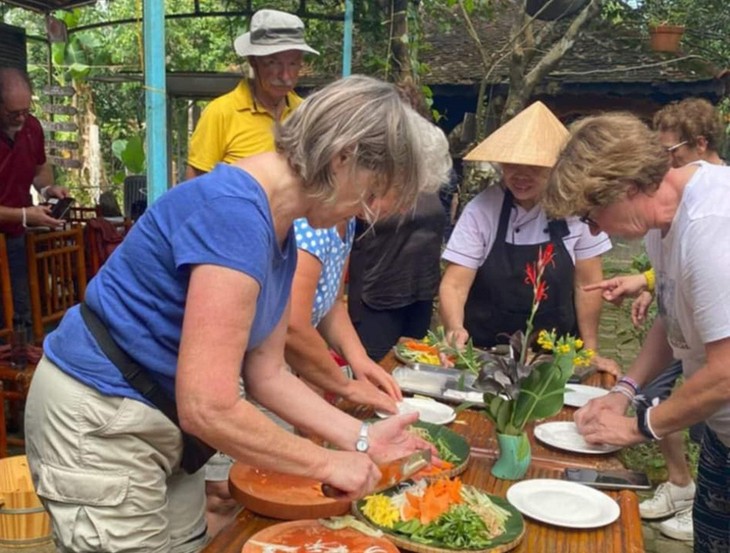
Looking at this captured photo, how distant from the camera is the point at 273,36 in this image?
3.57 m

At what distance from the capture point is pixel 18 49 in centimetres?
814

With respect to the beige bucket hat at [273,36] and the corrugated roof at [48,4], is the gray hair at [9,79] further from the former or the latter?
the corrugated roof at [48,4]

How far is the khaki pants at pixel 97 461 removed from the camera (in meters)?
1.47

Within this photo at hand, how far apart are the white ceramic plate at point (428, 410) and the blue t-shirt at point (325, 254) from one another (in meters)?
0.37

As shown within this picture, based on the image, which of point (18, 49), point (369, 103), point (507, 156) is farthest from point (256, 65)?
point (18, 49)

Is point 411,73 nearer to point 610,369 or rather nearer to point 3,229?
point 3,229

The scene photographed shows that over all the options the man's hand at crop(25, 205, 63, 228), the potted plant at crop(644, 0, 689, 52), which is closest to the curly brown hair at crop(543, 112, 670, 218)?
the man's hand at crop(25, 205, 63, 228)

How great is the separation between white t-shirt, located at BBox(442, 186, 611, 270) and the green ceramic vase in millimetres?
1313

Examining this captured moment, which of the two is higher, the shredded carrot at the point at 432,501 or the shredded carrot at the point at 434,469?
the shredded carrot at the point at 432,501

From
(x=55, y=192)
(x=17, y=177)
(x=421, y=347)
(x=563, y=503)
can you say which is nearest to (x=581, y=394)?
(x=421, y=347)

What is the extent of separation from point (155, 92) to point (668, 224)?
85.6 inches

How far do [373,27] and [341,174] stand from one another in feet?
18.8

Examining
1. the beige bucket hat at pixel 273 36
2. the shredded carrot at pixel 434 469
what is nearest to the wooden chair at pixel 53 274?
the beige bucket hat at pixel 273 36

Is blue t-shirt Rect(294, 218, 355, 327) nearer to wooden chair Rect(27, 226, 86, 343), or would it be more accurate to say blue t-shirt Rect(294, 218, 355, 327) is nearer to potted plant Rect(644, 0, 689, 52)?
wooden chair Rect(27, 226, 86, 343)
